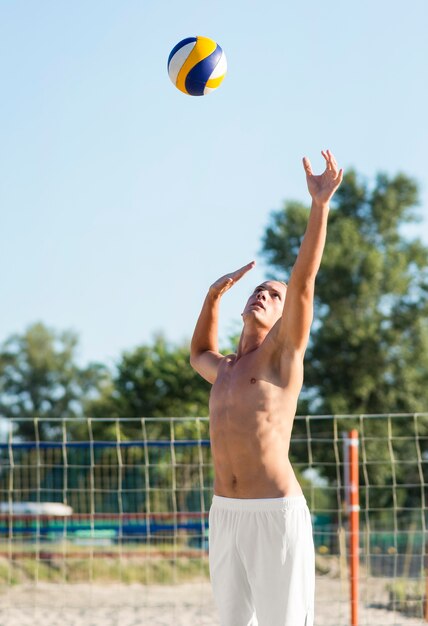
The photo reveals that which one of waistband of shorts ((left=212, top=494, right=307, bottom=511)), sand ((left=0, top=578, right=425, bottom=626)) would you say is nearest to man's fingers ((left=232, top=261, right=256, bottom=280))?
waistband of shorts ((left=212, top=494, right=307, bottom=511))

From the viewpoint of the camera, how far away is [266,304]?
384 centimetres

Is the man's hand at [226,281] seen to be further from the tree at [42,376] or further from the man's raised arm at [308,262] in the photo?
the tree at [42,376]

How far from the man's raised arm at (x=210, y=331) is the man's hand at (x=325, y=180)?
0.71 metres

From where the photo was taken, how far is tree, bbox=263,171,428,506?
945 inches

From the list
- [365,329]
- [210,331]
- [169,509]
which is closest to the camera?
[210,331]

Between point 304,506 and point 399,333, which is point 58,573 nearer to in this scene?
point 304,506

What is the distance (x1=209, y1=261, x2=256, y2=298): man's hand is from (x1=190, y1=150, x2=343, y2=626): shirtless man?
0.34m

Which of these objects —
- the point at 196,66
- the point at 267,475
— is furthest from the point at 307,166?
the point at 196,66

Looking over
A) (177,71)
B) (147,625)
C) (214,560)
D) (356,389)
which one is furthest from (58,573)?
(356,389)

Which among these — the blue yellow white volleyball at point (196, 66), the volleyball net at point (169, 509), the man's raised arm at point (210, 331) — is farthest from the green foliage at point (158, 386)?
the man's raised arm at point (210, 331)

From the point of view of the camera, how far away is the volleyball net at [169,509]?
819cm

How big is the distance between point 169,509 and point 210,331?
12608 mm

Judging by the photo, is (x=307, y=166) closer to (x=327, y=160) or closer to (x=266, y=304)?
(x=327, y=160)

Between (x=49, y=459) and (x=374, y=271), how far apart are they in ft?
33.3
